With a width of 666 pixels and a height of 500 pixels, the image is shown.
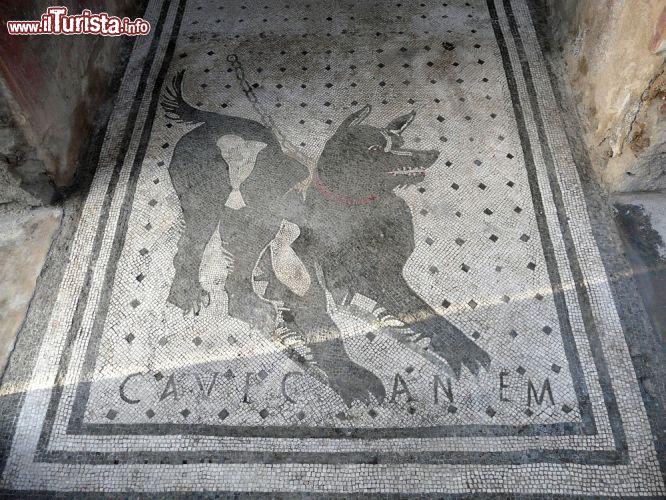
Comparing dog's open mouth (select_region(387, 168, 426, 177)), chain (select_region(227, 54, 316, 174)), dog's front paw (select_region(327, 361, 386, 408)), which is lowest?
dog's front paw (select_region(327, 361, 386, 408))

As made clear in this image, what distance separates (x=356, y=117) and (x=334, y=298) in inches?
75.6

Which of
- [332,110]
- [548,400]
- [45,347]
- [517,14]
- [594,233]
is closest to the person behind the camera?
[548,400]

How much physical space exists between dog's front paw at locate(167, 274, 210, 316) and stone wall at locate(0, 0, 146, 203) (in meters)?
1.46

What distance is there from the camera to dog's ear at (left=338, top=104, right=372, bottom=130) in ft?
16.7

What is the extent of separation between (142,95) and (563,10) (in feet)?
14.1

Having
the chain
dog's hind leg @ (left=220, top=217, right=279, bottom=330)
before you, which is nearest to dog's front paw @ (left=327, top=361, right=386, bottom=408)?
dog's hind leg @ (left=220, top=217, right=279, bottom=330)

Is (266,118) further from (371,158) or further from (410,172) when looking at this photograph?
(410,172)

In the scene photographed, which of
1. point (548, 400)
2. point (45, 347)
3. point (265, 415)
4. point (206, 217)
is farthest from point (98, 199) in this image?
point (548, 400)

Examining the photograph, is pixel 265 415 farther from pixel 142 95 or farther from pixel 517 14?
pixel 517 14

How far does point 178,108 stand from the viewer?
17.1ft

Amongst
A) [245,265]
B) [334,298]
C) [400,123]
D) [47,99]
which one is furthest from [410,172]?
[47,99]

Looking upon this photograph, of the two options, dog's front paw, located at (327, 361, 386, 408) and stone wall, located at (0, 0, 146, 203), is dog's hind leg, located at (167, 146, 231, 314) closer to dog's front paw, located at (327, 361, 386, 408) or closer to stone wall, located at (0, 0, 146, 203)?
stone wall, located at (0, 0, 146, 203)

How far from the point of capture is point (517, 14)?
586 centimetres

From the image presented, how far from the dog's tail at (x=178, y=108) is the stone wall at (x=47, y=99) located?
0.58 metres
